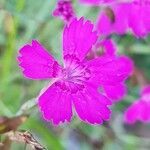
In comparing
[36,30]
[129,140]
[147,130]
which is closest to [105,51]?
[36,30]

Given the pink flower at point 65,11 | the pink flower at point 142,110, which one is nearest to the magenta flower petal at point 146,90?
the pink flower at point 142,110

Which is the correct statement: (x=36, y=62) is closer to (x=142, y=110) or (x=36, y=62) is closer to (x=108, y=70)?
(x=108, y=70)

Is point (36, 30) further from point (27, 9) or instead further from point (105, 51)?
point (105, 51)

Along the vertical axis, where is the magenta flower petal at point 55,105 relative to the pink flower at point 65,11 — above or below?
below

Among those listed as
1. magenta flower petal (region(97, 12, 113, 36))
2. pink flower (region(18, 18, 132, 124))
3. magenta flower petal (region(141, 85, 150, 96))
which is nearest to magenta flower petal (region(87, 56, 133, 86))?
pink flower (region(18, 18, 132, 124))

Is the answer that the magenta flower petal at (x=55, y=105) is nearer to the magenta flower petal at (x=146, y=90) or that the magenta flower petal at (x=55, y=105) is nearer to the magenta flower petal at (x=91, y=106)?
the magenta flower petal at (x=91, y=106)
